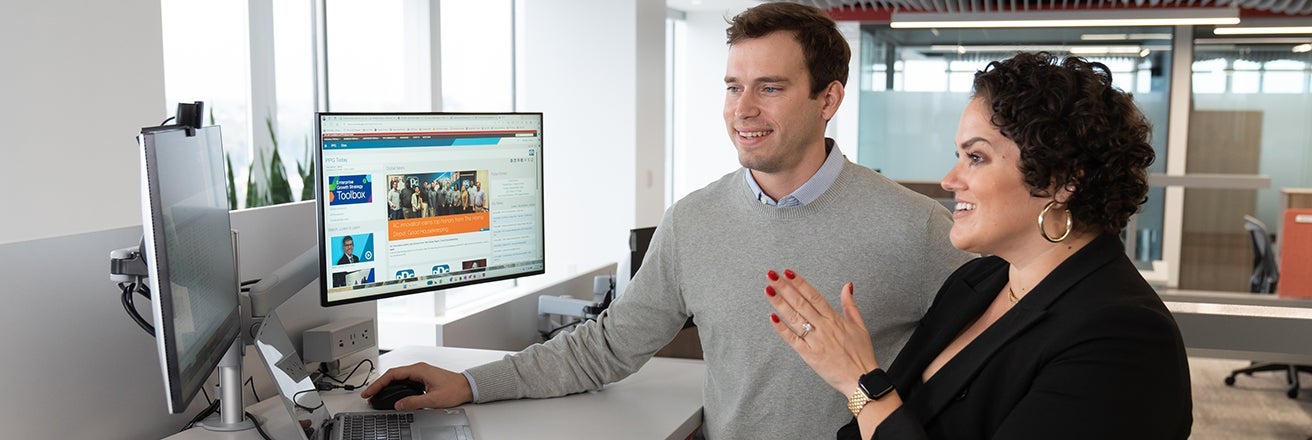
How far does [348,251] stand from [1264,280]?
5.62 m

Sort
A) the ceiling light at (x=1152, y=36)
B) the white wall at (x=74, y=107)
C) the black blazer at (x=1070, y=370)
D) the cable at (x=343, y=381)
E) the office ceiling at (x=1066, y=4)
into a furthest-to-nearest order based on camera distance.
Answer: the ceiling light at (x=1152, y=36), the office ceiling at (x=1066, y=4), the white wall at (x=74, y=107), the cable at (x=343, y=381), the black blazer at (x=1070, y=370)

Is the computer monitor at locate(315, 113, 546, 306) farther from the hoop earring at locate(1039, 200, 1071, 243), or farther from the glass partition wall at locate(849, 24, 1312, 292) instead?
the glass partition wall at locate(849, 24, 1312, 292)

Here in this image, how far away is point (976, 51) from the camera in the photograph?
7945mm

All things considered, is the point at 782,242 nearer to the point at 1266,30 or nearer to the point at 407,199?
the point at 407,199

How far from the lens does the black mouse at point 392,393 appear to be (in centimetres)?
193

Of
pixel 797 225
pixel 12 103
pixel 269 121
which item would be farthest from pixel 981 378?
pixel 269 121

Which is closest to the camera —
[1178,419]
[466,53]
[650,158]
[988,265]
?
[1178,419]

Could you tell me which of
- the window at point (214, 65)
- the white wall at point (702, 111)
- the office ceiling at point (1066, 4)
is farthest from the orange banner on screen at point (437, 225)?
the white wall at point (702, 111)

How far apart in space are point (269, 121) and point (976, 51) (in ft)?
18.9

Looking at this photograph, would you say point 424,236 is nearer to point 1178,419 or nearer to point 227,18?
point 1178,419

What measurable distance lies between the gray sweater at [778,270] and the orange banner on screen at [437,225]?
286mm

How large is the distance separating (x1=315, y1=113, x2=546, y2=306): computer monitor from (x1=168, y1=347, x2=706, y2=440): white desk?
0.84 ft

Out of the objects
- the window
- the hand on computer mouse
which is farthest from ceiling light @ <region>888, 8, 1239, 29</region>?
the hand on computer mouse

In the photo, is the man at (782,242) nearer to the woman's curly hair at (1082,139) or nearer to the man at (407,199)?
the man at (407,199)
